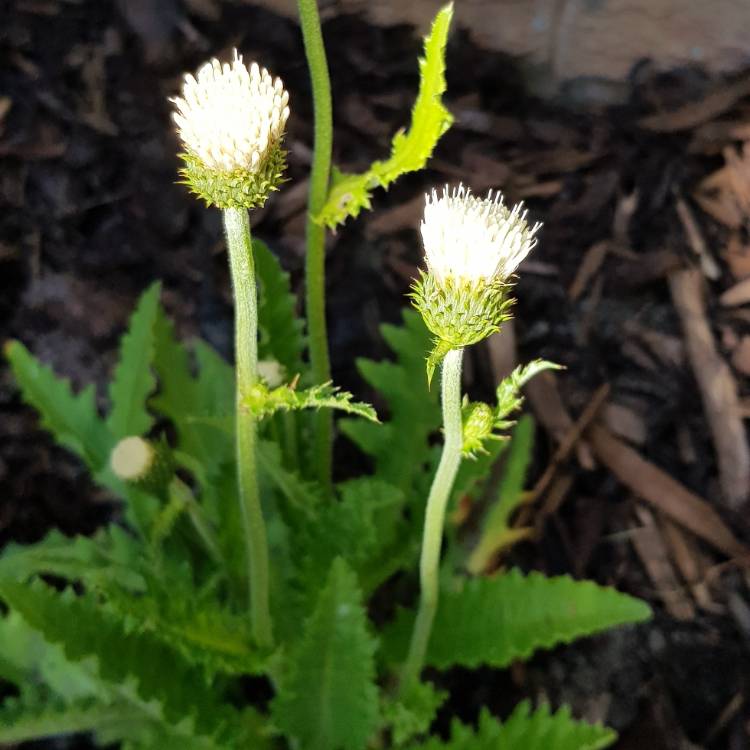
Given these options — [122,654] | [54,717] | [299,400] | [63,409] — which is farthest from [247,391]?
[63,409]

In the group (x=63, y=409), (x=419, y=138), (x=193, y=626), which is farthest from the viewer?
(x=63, y=409)

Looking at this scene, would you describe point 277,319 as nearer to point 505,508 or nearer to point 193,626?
point 193,626

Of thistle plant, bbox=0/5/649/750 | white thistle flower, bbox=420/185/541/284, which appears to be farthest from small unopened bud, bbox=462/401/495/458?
white thistle flower, bbox=420/185/541/284

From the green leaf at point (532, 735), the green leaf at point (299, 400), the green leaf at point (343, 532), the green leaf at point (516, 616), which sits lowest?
the green leaf at point (532, 735)

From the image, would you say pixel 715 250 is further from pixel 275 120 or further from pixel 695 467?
pixel 275 120

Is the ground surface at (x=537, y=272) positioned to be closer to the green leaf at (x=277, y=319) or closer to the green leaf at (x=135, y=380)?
the green leaf at (x=135, y=380)

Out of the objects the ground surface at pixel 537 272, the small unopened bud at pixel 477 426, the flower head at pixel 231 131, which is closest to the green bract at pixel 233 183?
the flower head at pixel 231 131
